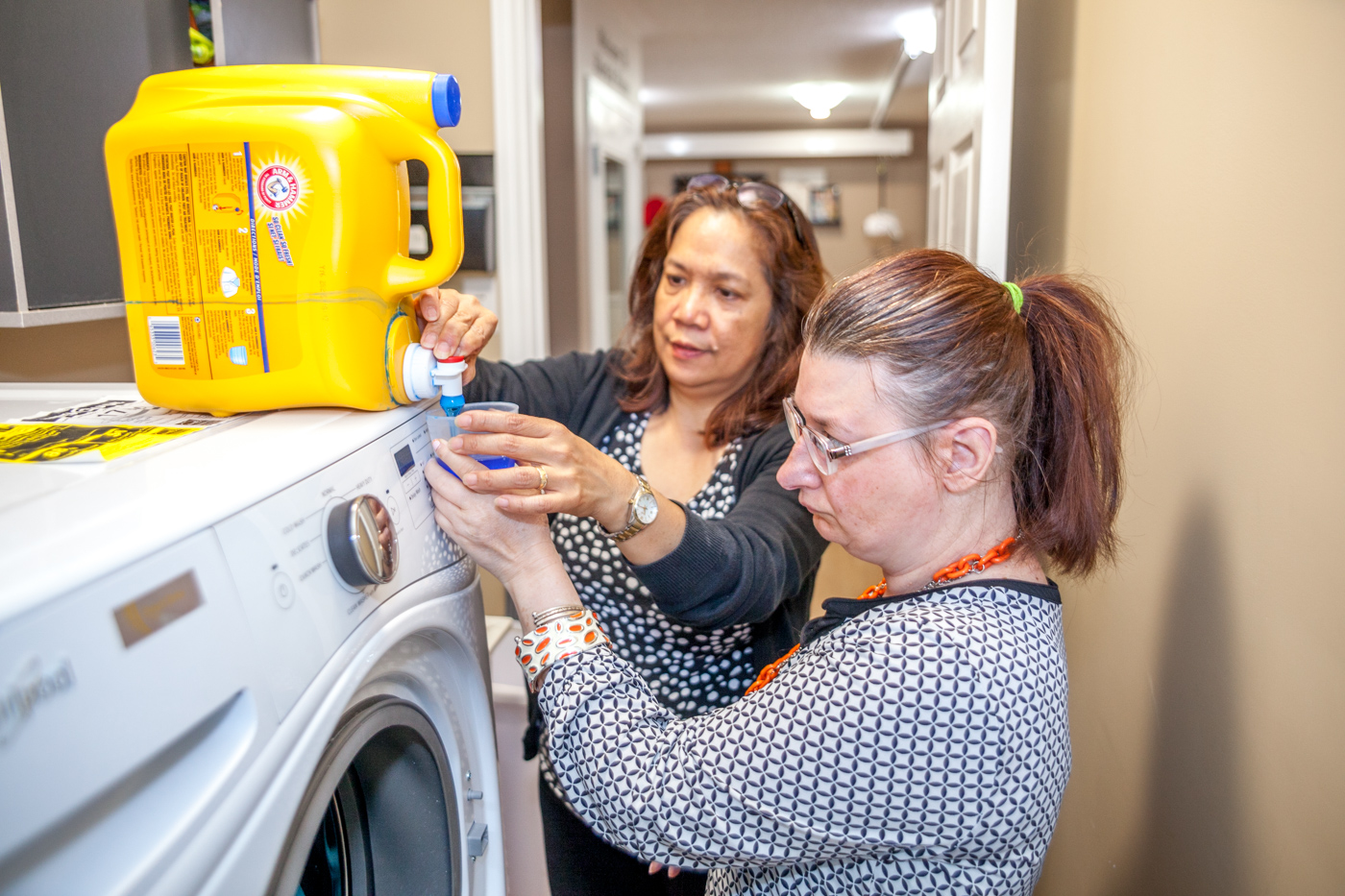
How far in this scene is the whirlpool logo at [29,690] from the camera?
375mm

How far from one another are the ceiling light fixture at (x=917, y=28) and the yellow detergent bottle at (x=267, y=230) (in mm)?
3399

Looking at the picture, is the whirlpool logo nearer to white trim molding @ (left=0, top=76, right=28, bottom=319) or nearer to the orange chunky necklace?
the orange chunky necklace

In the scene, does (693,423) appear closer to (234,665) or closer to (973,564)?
(973,564)

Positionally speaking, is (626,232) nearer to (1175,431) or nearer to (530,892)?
(530,892)

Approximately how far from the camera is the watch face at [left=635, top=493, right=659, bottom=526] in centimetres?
88

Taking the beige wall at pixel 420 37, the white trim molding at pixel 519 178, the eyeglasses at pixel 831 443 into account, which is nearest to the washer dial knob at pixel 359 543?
the eyeglasses at pixel 831 443

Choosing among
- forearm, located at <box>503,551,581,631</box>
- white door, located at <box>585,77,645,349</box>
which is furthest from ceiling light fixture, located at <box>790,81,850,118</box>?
forearm, located at <box>503,551,581,631</box>

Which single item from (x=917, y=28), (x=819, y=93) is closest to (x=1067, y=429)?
(x=917, y=28)

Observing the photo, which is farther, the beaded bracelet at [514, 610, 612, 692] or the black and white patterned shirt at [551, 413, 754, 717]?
the black and white patterned shirt at [551, 413, 754, 717]

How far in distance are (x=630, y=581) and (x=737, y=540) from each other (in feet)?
0.84

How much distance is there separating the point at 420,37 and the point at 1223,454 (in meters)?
1.72

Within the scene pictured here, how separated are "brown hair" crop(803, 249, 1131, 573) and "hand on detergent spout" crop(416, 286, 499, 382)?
1.25ft

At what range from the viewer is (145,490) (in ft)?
1.80

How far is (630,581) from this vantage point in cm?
116
